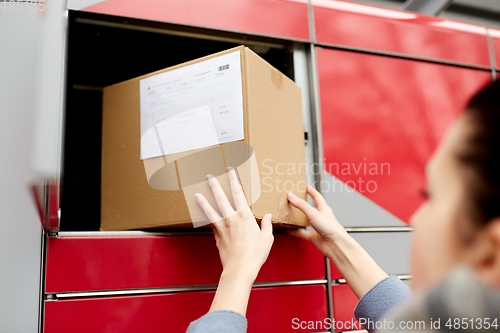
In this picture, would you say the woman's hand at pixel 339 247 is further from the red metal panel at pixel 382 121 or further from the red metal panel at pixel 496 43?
the red metal panel at pixel 496 43

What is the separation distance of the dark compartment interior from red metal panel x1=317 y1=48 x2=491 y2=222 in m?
0.19

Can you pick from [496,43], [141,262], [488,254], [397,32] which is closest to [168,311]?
[141,262]

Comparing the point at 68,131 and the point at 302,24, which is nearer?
the point at 302,24

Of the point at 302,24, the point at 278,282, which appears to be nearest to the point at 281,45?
the point at 302,24

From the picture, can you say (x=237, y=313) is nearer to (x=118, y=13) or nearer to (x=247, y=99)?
(x=247, y=99)

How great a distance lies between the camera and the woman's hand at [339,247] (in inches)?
35.2

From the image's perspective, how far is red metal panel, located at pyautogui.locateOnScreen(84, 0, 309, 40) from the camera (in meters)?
1.09

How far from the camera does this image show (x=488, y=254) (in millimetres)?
301

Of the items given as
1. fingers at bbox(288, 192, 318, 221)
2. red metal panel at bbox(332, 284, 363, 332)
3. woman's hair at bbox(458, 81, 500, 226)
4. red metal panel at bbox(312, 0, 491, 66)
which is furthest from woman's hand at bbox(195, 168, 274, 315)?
red metal panel at bbox(312, 0, 491, 66)

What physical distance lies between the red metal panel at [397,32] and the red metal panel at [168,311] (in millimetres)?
799

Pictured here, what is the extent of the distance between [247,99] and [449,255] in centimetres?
61

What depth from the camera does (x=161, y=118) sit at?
3.17 feet

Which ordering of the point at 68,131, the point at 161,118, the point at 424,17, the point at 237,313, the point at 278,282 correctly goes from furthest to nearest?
the point at 424,17 < the point at 68,131 < the point at 278,282 < the point at 161,118 < the point at 237,313

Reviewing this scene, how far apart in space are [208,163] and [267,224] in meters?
0.19
